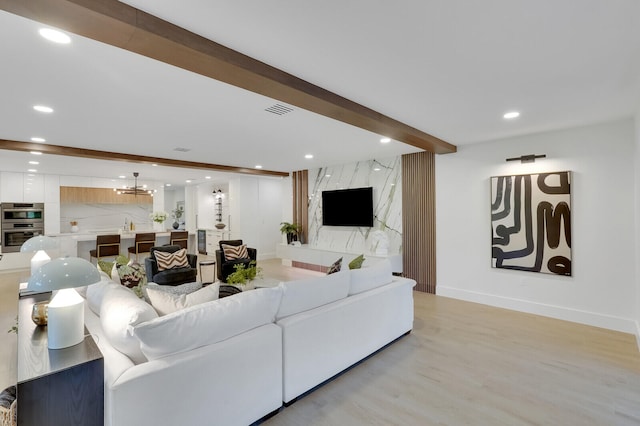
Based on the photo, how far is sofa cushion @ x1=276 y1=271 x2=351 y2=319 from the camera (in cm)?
231

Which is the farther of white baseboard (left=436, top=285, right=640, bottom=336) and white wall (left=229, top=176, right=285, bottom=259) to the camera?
white wall (left=229, top=176, right=285, bottom=259)

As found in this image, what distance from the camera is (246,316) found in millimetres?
2016

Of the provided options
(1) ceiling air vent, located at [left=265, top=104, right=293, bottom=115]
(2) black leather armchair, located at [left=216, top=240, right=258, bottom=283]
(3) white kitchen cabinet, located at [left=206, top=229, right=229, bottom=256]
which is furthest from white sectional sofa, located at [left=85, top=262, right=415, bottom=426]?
(3) white kitchen cabinet, located at [left=206, top=229, right=229, bottom=256]

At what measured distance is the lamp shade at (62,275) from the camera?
4.90 ft

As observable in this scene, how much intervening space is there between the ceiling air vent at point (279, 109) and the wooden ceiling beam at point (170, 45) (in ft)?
1.64

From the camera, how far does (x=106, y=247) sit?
664cm

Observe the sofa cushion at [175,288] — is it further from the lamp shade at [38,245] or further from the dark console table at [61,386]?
the lamp shade at [38,245]

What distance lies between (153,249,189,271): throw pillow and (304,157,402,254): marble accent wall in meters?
3.05

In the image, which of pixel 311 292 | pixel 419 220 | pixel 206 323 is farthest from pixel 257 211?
pixel 206 323

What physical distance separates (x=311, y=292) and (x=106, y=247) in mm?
6282

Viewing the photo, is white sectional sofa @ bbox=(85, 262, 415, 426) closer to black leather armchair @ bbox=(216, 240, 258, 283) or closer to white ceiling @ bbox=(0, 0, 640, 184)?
white ceiling @ bbox=(0, 0, 640, 184)

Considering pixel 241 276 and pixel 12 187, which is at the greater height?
pixel 12 187

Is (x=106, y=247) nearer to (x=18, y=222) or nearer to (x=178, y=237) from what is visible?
(x=178, y=237)

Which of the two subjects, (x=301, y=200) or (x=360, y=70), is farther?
(x=301, y=200)
